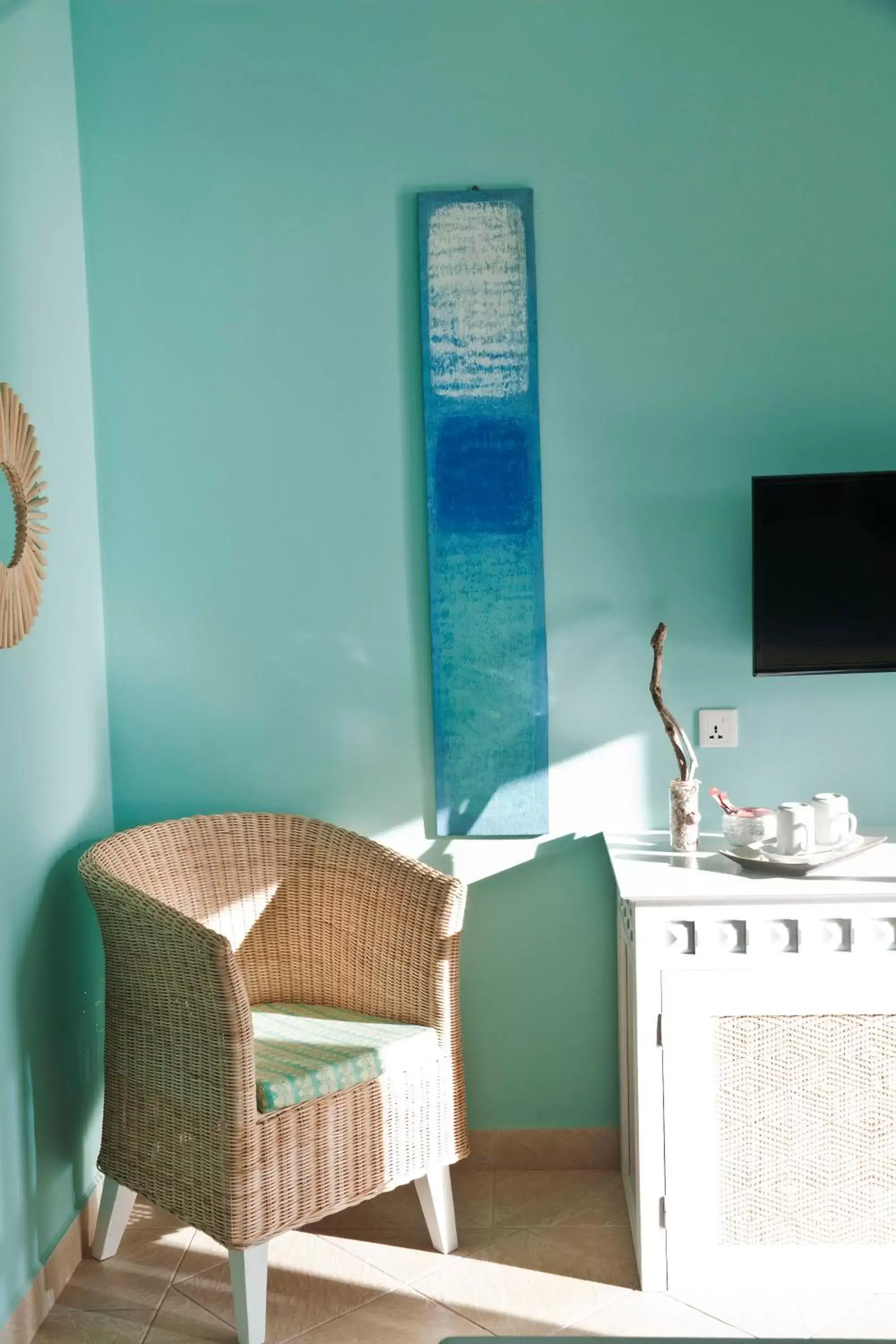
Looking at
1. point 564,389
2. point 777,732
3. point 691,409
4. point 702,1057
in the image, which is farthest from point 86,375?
point 702,1057

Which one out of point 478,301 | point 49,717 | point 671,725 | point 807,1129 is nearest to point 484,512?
point 478,301

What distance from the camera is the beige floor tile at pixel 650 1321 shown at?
7.07 feet

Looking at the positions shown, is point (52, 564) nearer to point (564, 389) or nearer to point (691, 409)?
point (564, 389)

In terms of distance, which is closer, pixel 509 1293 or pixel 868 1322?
pixel 868 1322

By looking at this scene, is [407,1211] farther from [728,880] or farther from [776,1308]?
[728,880]

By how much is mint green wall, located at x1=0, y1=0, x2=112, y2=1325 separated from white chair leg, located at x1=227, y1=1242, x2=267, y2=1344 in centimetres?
40

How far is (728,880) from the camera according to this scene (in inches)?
91.0

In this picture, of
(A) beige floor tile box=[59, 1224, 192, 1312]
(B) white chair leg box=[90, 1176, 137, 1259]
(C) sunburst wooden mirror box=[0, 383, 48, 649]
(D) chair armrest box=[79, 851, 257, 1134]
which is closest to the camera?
(D) chair armrest box=[79, 851, 257, 1134]

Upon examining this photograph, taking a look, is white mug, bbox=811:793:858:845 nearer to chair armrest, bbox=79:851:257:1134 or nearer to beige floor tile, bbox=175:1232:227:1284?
chair armrest, bbox=79:851:257:1134

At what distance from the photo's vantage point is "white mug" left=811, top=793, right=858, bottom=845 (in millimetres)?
2416

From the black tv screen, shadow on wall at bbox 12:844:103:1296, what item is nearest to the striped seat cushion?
shadow on wall at bbox 12:844:103:1296

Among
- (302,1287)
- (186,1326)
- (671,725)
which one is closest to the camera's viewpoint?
(186,1326)

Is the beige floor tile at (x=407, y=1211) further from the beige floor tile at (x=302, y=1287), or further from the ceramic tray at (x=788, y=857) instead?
the ceramic tray at (x=788, y=857)

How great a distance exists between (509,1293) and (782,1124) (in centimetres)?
60
